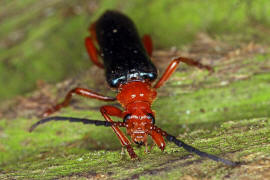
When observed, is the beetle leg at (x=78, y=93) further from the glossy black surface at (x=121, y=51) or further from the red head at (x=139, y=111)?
the red head at (x=139, y=111)

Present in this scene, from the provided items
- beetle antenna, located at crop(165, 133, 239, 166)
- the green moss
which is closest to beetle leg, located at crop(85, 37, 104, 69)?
the green moss

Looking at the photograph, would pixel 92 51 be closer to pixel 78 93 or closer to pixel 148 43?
pixel 148 43

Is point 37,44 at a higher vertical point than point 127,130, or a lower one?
higher

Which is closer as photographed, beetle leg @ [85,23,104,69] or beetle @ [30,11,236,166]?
beetle @ [30,11,236,166]

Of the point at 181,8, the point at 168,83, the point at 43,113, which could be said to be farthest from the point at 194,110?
the point at 181,8

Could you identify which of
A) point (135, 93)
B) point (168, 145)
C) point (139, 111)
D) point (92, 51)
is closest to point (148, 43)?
point (92, 51)

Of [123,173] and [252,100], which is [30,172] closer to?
[123,173]

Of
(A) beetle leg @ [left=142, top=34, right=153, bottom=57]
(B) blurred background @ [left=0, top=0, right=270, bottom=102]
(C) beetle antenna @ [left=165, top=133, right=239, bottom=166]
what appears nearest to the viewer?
(C) beetle antenna @ [left=165, top=133, right=239, bottom=166]

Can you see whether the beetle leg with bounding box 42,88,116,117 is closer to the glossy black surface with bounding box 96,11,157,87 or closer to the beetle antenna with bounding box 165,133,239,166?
the glossy black surface with bounding box 96,11,157,87
